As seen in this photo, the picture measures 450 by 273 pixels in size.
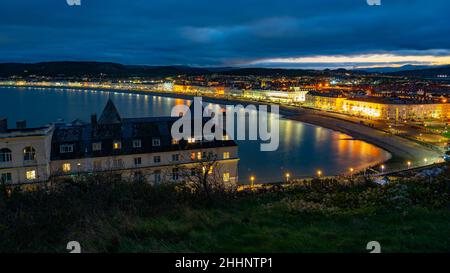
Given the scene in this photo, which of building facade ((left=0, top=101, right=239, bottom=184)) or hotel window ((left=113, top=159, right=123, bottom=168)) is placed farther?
hotel window ((left=113, top=159, right=123, bottom=168))

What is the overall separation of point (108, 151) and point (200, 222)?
41.9ft

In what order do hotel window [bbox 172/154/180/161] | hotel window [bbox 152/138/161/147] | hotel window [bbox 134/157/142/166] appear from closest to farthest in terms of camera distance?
hotel window [bbox 134/157/142/166]
hotel window [bbox 152/138/161/147]
hotel window [bbox 172/154/180/161]

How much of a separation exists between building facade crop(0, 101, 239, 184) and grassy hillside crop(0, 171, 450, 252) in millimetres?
8860

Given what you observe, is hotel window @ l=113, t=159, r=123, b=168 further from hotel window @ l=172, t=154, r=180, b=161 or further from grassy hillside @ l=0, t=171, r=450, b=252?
grassy hillside @ l=0, t=171, r=450, b=252

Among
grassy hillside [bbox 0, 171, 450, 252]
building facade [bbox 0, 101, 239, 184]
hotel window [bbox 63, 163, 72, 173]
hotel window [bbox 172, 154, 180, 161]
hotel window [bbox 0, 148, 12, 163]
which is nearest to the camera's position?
grassy hillside [bbox 0, 171, 450, 252]

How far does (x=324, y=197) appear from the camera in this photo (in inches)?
329

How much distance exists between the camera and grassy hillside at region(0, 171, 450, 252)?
4.43m

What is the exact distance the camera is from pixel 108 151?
1723cm

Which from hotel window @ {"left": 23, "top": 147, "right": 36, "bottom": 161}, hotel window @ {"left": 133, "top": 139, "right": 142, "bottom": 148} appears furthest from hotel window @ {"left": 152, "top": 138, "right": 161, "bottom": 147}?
hotel window @ {"left": 23, "top": 147, "right": 36, "bottom": 161}
